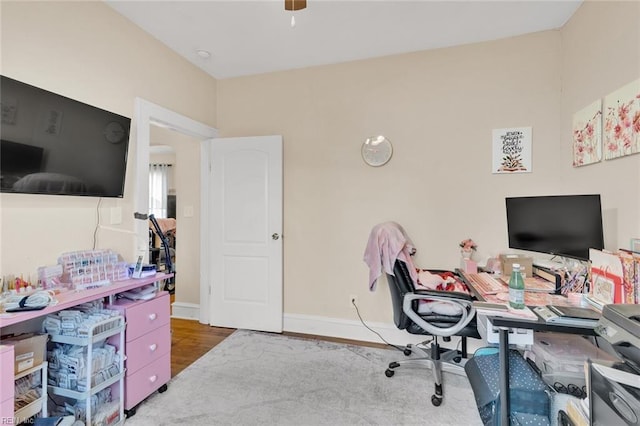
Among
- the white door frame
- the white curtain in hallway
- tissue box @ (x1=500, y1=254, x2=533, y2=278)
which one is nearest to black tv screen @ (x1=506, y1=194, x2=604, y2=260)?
tissue box @ (x1=500, y1=254, x2=533, y2=278)

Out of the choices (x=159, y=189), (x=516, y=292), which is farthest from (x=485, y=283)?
(x=159, y=189)

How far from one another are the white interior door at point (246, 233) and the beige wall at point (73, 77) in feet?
2.84

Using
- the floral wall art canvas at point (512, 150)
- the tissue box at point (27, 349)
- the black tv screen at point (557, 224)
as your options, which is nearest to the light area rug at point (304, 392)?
the tissue box at point (27, 349)

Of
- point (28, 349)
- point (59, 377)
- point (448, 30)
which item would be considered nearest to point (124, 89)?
point (28, 349)

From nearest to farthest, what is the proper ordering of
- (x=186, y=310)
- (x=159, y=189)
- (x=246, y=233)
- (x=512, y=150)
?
(x=512, y=150) < (x=246, y=233) < (x=186, y=310) < (x=159, y=189)

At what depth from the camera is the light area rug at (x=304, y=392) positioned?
1.83 metres

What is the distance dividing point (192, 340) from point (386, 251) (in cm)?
215

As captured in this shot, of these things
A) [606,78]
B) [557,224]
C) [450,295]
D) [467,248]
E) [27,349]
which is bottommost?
[27,349]

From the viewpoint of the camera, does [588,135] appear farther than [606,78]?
Yes

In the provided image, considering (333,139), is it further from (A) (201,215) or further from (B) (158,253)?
(B) (158,253)

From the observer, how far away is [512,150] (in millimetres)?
2514

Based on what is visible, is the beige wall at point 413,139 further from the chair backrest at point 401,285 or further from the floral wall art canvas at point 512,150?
the chair backrest at point 401,285

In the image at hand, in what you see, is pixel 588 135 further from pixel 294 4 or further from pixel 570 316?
pixel 294 4

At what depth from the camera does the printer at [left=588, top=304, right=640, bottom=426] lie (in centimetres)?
82
